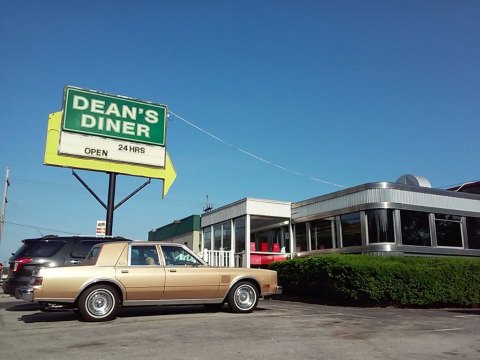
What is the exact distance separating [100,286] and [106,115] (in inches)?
374

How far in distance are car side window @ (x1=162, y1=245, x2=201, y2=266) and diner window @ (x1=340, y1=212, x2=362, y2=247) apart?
30.3 ft

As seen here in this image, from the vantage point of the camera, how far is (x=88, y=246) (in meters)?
11.8

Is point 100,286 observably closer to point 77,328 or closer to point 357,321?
point 77,328

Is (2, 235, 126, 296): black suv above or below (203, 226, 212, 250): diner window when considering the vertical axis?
below

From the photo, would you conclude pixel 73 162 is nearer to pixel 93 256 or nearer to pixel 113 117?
pixel 113 117

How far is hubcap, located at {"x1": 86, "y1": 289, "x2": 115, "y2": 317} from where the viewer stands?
347 inches

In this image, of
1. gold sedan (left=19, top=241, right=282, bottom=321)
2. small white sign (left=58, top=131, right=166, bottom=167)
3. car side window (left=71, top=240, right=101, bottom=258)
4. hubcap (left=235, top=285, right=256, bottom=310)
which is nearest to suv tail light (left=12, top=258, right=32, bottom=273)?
car side window (left=71, top=240, right=101, bottom=258)

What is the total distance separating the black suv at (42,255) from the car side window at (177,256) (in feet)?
8.18

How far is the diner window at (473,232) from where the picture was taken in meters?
19.1

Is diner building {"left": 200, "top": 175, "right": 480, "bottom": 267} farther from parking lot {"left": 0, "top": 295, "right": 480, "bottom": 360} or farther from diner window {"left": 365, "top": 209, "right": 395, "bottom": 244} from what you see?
parking lot {"left": 0, "top": 295, "right": 480, "bottom": 360}

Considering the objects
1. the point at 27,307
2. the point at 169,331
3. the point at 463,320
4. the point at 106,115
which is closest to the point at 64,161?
the point at 106,115

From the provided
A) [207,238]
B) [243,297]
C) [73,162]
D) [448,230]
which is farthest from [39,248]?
[448,230]

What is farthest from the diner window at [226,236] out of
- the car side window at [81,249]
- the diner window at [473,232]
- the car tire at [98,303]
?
the car tire at [98,303]

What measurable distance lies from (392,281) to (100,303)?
326 inches
